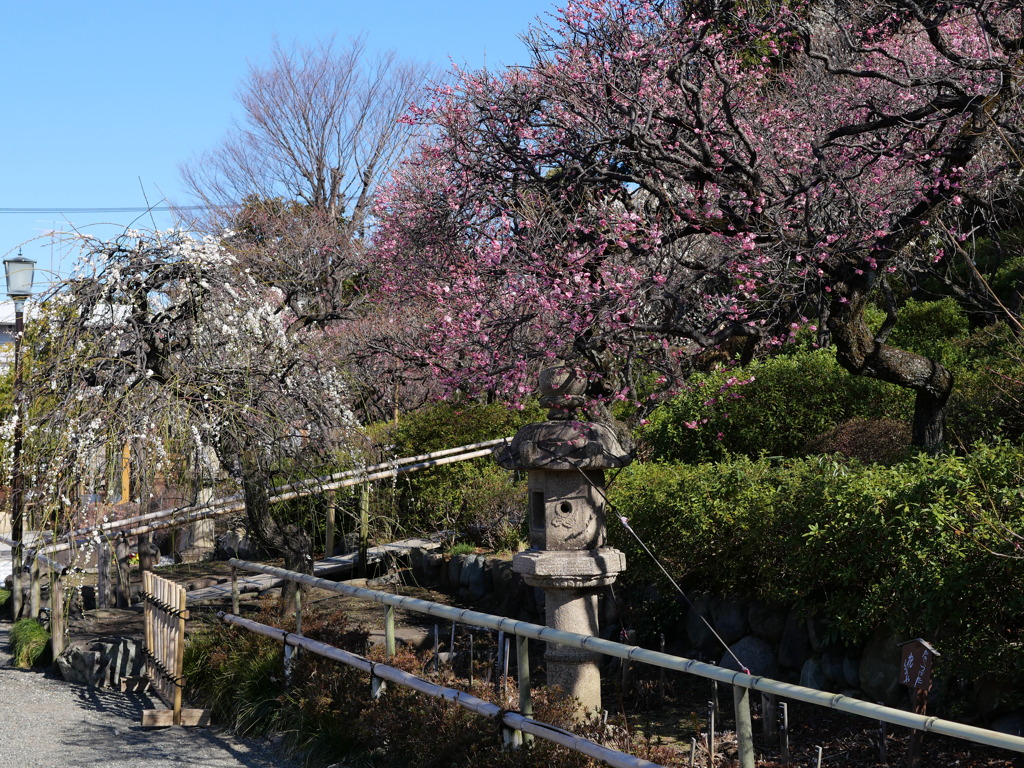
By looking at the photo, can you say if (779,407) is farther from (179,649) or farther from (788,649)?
(179,649)

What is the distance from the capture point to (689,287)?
7.32m

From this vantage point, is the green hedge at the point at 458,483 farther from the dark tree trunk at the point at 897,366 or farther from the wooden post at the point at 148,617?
the dark tree trunk at the point at 897,366

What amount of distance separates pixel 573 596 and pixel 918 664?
2.39 metres

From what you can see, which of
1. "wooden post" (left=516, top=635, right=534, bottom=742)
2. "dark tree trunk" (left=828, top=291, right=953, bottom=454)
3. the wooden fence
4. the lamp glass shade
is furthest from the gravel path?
"dark tree trunk" (left=828, top=291, right=953, bottom=454)

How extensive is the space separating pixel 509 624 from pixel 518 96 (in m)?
5.23

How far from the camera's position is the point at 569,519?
6.03 m

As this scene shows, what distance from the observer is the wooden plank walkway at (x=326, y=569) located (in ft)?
34.1

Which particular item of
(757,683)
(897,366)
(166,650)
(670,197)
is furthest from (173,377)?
(897,366)

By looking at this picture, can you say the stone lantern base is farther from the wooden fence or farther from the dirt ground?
the wooden fence

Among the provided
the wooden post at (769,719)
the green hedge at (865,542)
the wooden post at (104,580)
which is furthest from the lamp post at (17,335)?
the wooden post at (769,719)

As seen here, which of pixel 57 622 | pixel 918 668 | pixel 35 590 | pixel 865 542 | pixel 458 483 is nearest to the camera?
pixel 918 668

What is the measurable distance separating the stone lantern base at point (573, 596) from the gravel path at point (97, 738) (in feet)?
5.53

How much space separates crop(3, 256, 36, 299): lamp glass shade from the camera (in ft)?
30.9

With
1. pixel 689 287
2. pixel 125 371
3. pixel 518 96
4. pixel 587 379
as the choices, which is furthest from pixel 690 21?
pixel 125 371
